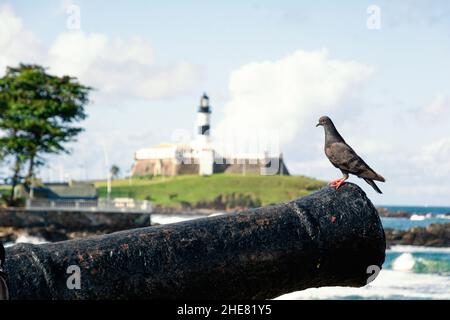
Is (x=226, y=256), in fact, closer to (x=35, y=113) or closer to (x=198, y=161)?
(x=35, y=113)

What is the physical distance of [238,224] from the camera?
4.54 m

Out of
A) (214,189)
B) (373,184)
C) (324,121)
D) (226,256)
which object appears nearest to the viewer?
(226,256)

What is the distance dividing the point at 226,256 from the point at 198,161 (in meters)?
149

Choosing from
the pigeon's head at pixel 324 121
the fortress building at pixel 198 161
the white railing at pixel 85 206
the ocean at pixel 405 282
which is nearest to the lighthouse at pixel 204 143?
the fortress building at pixel 198 161

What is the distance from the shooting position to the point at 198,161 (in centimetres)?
15338

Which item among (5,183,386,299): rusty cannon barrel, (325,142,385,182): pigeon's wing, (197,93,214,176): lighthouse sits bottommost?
(5,183,386,299): rusty cannon barrel

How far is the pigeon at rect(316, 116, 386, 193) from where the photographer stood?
4.88 metres

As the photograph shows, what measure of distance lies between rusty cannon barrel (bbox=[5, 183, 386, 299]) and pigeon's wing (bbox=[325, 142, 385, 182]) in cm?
12

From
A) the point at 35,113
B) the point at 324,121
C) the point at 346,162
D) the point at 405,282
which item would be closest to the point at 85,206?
the point at 35,113

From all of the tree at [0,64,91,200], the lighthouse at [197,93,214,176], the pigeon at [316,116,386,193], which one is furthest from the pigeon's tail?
the lighthouse at [197,93,214,176]

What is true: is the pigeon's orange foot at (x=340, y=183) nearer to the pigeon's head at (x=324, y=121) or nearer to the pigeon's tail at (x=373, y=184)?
the pigeon's tail at (x=373, y=184)

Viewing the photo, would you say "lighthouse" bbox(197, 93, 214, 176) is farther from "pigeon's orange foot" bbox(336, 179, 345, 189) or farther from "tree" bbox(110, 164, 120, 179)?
"pigeon's orange foot" bbox(336, 179, 345, 189)
